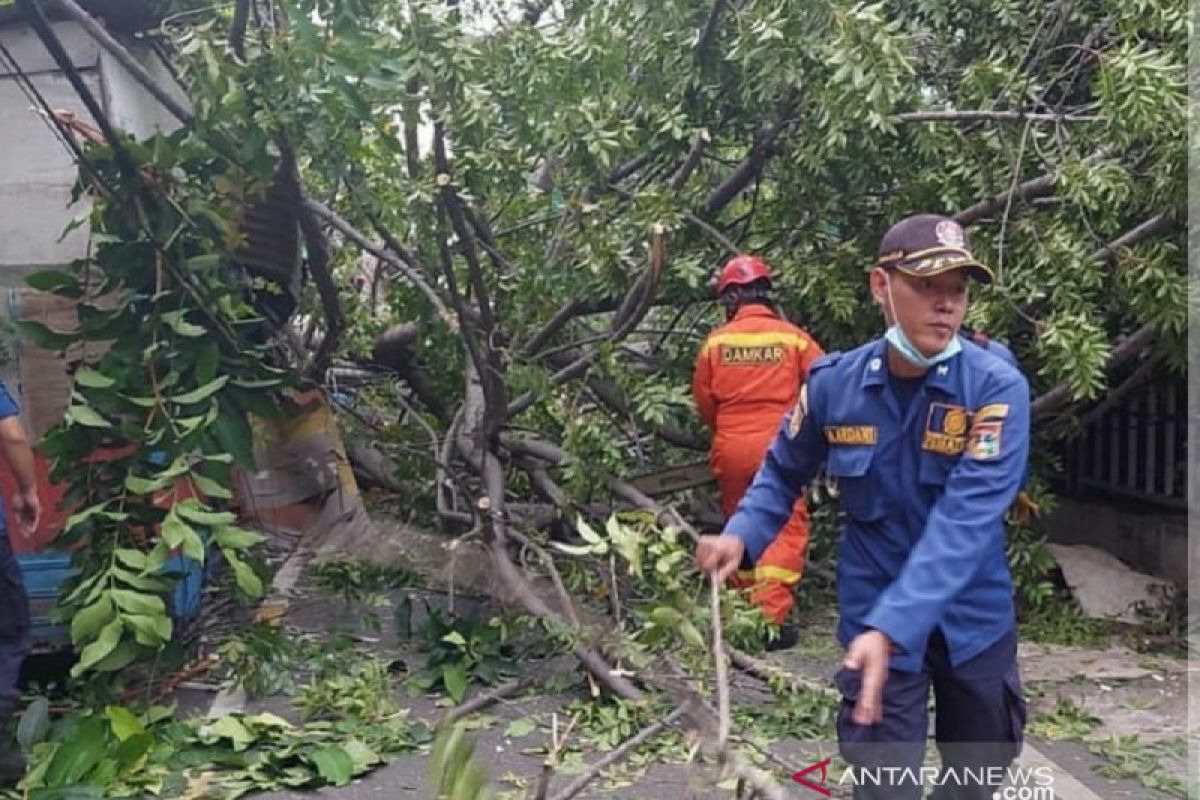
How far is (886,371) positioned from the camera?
2.80 metres

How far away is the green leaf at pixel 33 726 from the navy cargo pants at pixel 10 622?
0.07 meters

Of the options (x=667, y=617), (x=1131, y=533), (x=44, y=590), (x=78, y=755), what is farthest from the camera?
(x=1131, y=533)

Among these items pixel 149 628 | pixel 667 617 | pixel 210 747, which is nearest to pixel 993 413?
pixel 667 617

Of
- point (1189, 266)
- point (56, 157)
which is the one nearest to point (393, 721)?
point (56, 157)

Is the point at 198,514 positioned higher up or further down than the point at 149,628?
higher up

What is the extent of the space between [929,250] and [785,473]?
0.65 m

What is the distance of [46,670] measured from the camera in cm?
484

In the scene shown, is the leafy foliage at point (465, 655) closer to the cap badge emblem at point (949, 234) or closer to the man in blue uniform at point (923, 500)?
the man in blue uniform at point (923, 500)

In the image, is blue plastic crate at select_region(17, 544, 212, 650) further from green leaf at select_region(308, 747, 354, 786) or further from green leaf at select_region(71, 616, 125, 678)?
green leaf at select_region(308, 747, 354, 786)

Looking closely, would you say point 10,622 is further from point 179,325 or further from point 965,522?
point 965,522

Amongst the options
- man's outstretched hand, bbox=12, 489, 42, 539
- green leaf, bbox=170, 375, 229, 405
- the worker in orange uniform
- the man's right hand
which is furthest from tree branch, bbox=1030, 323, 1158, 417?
man's outstretched hand, bbox=12, 489, 42, 539

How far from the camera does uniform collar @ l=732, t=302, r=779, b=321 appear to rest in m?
5.53

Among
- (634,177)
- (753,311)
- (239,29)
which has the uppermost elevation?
(239,29)

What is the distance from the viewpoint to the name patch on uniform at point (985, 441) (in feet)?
8.46
